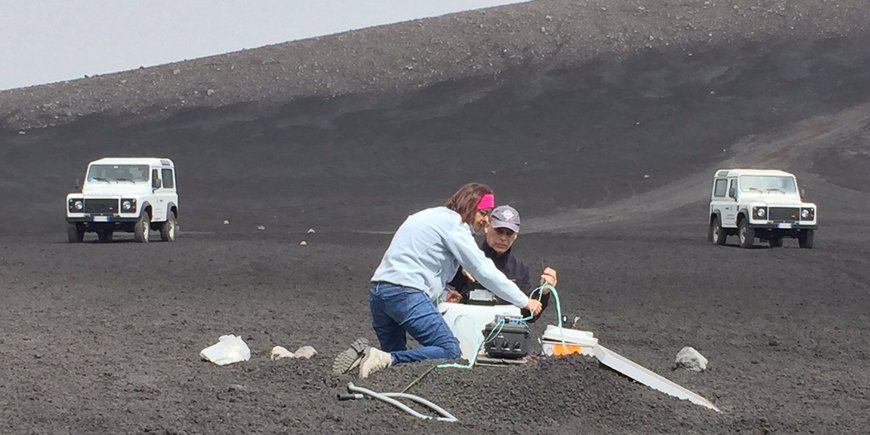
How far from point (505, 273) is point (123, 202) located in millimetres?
20597

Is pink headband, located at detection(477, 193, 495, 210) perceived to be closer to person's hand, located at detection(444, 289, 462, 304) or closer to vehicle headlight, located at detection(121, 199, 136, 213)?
person's hand, located at detection(444, 289, 462, 304)

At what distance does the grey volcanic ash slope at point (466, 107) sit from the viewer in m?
47.3

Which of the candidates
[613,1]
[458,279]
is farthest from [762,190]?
[613,1]

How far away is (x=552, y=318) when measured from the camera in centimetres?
1554

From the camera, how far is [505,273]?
10.1m

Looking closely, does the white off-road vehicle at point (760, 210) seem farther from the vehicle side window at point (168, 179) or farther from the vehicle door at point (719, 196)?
the vehicle side window at point (168, 179)

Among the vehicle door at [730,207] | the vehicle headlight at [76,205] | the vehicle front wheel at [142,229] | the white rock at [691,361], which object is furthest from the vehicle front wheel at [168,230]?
the white rock at [691,361]

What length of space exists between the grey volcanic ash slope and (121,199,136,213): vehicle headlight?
35.1 feet

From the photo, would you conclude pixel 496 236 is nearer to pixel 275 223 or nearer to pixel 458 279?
pixel 458 279

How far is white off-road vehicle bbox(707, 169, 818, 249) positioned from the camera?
2856cm

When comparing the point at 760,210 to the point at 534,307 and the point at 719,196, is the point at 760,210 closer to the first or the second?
the point at 719,196

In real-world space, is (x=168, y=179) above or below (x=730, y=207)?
above

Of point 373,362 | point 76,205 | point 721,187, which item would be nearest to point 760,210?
point 721,187

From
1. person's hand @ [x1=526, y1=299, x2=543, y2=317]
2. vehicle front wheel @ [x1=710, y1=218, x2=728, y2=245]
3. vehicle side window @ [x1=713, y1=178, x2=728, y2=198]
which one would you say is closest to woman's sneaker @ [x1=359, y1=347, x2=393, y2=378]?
person's hand @ [x1=526, y1=299, x2=543, y2=317]
